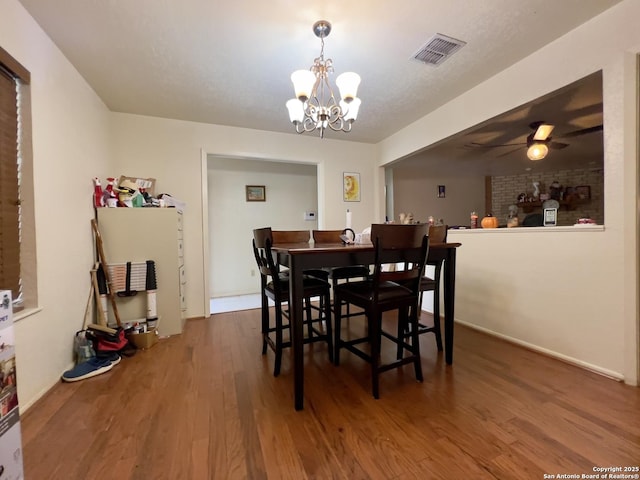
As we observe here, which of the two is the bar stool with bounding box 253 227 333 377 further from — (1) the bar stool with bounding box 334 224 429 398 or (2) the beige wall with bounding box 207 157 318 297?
(2) the beige wall with bounding box 207 157 318 297

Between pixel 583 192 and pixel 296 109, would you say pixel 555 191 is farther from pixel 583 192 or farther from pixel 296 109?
pixel 296 109

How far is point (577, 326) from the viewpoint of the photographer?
187cm

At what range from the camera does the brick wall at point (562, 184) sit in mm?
5328

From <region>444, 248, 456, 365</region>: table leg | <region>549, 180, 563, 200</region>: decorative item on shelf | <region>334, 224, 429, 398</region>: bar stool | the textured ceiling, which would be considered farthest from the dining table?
<region>549, 180, 563, 200</region>: decorative item on shelf

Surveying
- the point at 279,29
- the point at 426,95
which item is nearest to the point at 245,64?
the point at 279,29

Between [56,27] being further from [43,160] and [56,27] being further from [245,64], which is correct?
[245,64]

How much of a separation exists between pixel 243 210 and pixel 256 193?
37 cm

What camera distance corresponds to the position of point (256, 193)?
4590 millimetres

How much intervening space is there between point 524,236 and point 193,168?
3.42 metres

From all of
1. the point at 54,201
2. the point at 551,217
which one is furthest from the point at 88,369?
the point at 551,217

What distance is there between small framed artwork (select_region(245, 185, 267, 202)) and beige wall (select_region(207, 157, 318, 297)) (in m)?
0.06

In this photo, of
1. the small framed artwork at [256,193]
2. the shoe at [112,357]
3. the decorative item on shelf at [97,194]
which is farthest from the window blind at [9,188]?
the small framed artwork at [256,193]

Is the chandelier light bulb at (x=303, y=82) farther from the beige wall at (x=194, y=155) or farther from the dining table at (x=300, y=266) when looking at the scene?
the beige wall at (x=194, y=155)

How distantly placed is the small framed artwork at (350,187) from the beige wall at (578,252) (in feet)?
5.20
